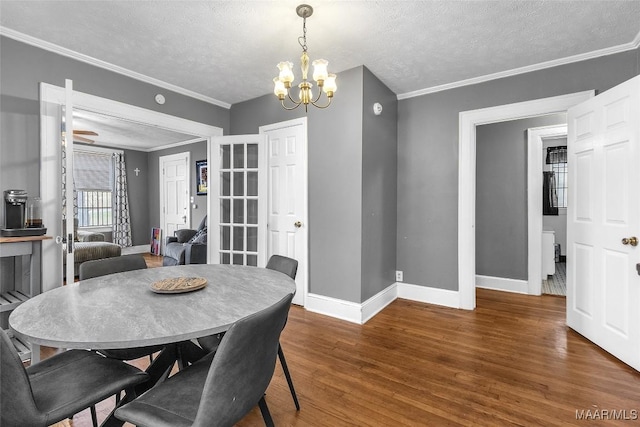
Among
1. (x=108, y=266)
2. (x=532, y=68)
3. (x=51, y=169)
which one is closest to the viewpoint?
(x=108, y=266)

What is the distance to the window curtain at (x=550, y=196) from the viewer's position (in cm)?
→ 596

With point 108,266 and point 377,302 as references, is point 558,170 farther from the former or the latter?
point 108,266

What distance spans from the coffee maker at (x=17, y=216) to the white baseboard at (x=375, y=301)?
Answer: 252 cm

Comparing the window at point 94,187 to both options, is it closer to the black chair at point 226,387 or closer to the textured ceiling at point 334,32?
the textured ceiling at point 334,32

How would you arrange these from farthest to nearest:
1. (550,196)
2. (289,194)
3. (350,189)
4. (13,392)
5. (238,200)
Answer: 1. (550,196)
2. (238,200)
3. (289,194)
4. (350,189)
5. (13,392)

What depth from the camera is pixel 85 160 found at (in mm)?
6723

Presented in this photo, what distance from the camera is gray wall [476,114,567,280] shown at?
4047 mm

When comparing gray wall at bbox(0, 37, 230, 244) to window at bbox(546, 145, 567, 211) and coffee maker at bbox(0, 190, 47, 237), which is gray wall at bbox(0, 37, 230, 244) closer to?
coffee maker at bbox(0, 190, 47, 237)

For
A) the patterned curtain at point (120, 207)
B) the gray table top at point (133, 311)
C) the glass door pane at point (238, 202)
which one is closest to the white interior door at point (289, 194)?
Answer: the glass door pane at point (238, 202)

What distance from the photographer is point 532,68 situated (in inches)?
120

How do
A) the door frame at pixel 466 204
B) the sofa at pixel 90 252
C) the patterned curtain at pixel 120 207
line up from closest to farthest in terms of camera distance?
the door frame at pixel 466 204 < the sofa at pixel 90 252 < the patterned curtain at pixel 120 207

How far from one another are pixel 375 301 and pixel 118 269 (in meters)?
2.43

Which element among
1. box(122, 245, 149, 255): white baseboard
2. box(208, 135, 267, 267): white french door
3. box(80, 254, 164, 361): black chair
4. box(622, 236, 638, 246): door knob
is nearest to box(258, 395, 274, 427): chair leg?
box(80, 254, 164, 361): black chair

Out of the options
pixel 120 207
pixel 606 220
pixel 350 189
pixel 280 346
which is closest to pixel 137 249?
pixel 120 207
